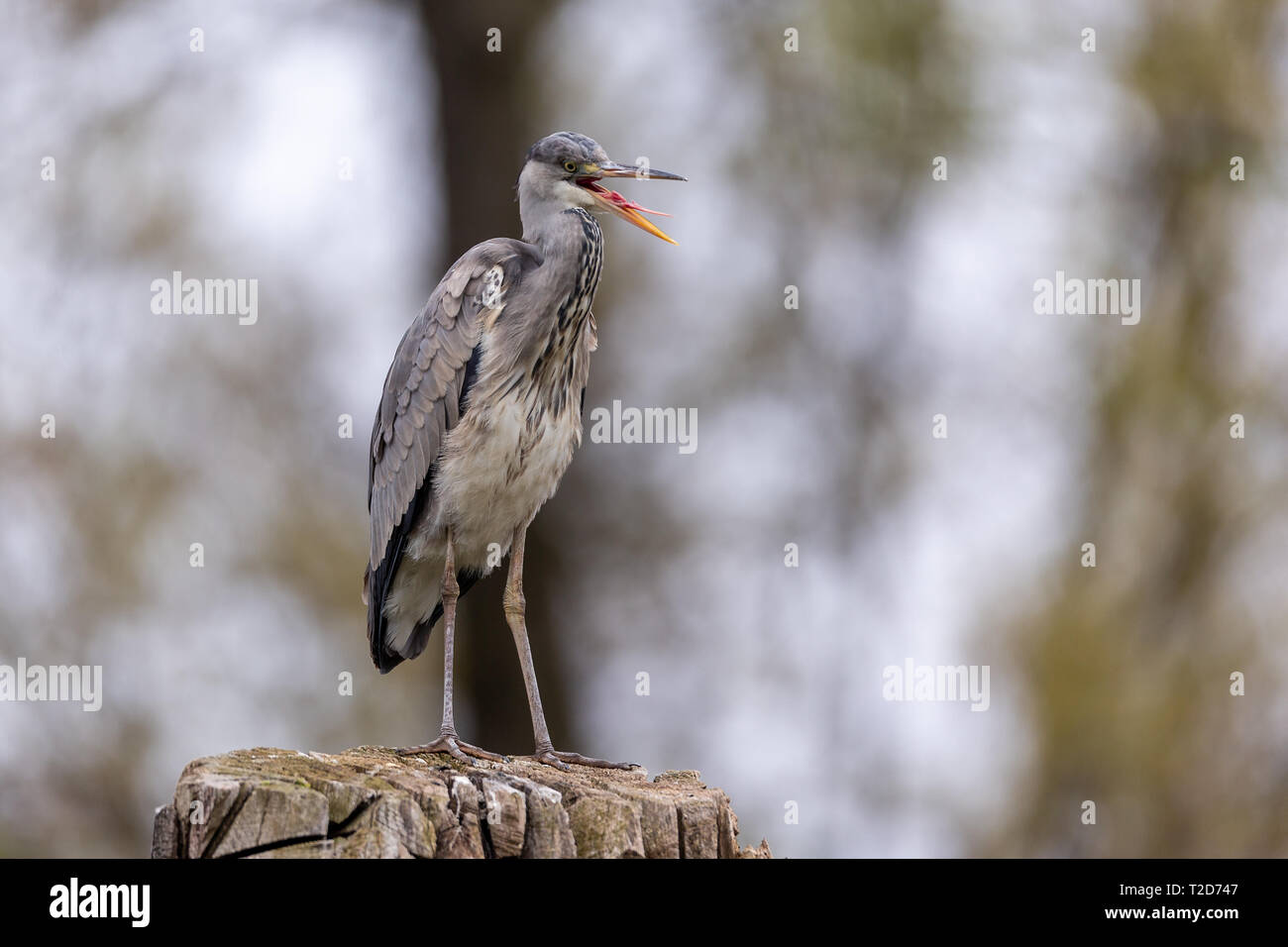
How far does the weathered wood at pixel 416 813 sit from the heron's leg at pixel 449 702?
0.49 metres

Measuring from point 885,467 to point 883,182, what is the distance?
2532 mm

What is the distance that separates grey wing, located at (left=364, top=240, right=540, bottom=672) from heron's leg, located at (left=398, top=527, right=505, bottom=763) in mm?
243

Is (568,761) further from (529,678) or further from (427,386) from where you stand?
(427,386)

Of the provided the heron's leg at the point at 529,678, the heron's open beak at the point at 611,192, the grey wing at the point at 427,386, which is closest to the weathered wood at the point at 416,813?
the heron's leg at the point at 529,678

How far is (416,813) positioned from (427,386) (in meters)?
2.33

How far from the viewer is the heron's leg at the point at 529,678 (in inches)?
216

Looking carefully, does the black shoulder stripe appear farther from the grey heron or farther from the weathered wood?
the weathered wood

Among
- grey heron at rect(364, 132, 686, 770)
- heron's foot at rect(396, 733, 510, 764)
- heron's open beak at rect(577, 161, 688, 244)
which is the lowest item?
heron's foot at rect(396, 733, 510, 764)

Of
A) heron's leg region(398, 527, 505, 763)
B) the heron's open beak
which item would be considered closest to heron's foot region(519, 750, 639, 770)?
heron's leg region(398, 527, 505, 763)

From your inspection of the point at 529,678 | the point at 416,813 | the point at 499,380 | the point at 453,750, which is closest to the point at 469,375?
the point at 499,380

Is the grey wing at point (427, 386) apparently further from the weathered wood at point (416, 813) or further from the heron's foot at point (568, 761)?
the weathered wood at point (416, 813)

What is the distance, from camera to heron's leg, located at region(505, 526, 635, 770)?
5480 mm
